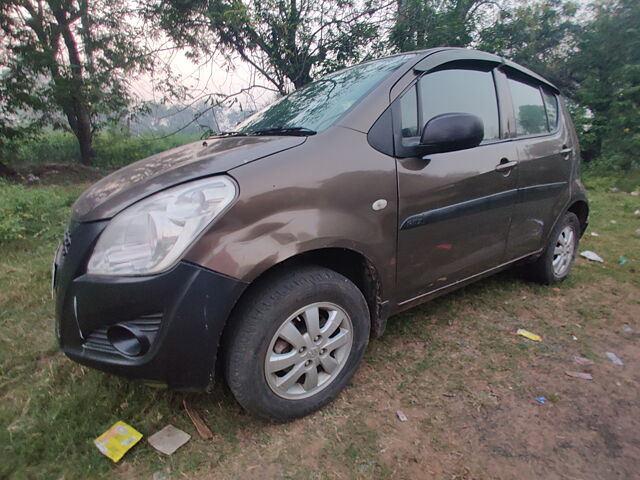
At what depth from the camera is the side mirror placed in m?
1.76

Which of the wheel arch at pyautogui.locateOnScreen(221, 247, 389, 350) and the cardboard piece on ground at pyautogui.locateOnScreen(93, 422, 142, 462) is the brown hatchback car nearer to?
the wheel arch at pyautogui.locateOnScreen(221, 247, 389, 350)

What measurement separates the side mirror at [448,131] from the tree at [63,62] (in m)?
6.88

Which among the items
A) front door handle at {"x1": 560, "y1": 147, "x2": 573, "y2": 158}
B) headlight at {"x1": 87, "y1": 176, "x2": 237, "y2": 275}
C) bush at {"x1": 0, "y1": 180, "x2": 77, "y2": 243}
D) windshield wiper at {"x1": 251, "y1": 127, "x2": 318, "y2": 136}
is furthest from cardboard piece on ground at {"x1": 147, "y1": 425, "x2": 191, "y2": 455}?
bush at {"x1": 0, "y1": 180, "x2": 77, "y2": 243}

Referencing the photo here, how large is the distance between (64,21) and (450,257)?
10612mm

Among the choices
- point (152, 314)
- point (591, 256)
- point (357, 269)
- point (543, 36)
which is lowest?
point (591, 256)

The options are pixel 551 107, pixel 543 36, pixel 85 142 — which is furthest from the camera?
pixel 85 142

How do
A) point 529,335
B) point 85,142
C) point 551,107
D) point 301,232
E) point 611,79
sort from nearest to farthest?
point 301,232 → point 529,335 → point 551,107 → point 611,79 → point 85,142

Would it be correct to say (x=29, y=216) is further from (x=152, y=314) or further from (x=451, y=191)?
(x=451, y=191)

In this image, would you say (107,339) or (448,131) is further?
(448,131)

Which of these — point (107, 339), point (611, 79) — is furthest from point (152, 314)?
point (611, 79)

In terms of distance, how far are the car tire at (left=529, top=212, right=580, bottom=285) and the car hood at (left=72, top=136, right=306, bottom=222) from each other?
2.29 metres

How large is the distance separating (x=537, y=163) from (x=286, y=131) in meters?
1.70

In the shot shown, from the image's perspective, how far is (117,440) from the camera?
1.59 meters

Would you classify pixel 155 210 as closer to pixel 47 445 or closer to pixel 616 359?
pixel 47 445
